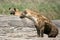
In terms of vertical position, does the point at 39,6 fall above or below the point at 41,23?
above

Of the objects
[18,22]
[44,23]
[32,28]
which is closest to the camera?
[44,23]

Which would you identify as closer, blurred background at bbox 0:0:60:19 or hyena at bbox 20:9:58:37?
hyena at bbox 20:9:58:37

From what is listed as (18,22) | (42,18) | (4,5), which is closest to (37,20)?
(42,18)

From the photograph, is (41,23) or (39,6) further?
(39,6)

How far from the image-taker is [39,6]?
19734 mm

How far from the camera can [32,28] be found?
1170cm

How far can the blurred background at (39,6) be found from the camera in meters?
19.3

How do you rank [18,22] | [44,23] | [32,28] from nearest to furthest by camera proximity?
1. [44,23]
2. [32,28]
3. [18,22]

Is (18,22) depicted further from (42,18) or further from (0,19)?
(42,18)

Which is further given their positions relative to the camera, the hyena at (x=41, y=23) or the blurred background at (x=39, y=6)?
the blurred background at (x=39, y=6)

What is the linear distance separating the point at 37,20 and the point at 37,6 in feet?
37.2

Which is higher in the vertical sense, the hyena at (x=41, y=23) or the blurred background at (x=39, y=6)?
the blurred background at (x=39, y=6)

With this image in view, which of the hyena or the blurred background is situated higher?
the blurred background

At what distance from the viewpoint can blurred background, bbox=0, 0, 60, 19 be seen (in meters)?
19.3
